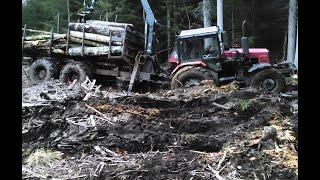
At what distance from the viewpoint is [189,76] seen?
13023 millimetres

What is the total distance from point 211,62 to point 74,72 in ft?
15.2

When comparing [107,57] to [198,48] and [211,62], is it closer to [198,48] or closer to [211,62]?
[198,48]

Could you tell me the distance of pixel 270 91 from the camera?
40.0 ft

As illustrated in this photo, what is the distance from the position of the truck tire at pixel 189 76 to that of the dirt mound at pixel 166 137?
2429 mm

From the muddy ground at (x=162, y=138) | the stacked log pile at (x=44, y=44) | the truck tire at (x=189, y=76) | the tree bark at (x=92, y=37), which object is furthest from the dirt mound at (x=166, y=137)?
the stacked log pile at (x=44, y=44)

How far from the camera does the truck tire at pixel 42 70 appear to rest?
14.9 m

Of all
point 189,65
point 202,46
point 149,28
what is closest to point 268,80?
point 202,46

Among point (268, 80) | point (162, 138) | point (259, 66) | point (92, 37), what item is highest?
point (92, 37)

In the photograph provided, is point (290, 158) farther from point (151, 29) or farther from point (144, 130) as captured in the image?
point (151, 29)

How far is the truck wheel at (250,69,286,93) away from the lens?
40.8 ft

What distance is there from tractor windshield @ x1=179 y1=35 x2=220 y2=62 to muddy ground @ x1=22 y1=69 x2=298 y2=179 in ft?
8.89

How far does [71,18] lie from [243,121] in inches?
753
